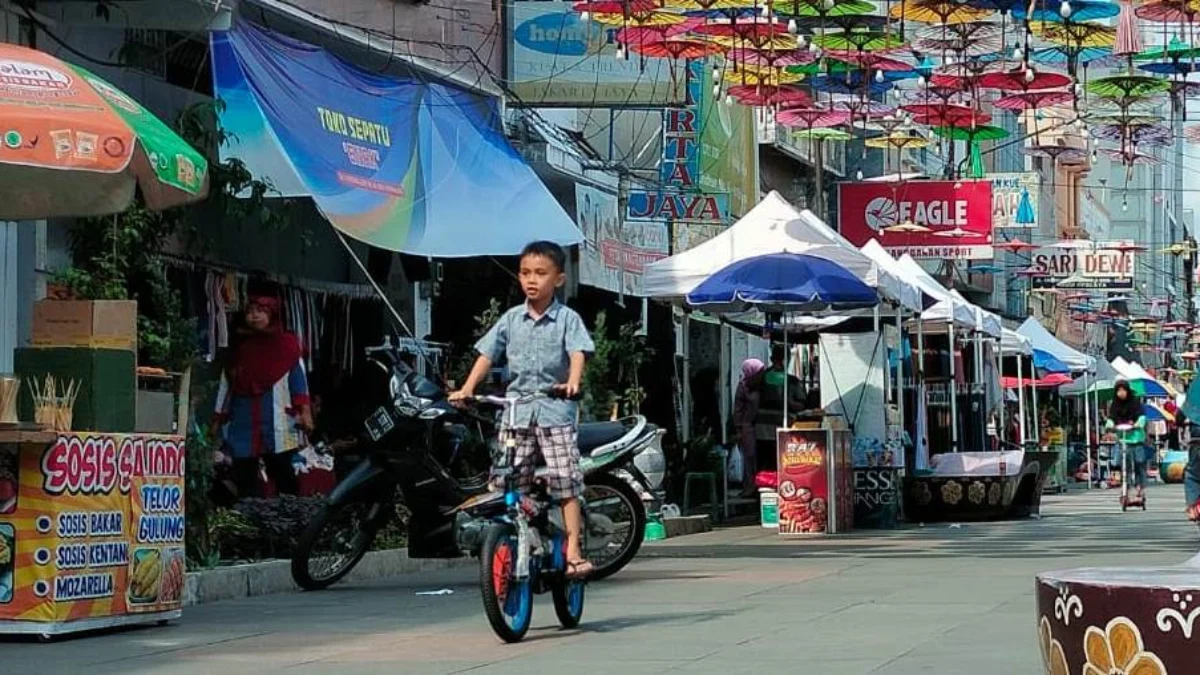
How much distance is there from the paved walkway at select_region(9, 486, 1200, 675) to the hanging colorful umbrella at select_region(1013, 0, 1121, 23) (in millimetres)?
4152

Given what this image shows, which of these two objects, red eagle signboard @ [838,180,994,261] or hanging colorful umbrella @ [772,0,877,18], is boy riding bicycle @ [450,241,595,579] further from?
red eagle signboard @ [838,180,994,261]

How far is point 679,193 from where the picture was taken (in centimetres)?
2323

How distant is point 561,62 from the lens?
67.5ft

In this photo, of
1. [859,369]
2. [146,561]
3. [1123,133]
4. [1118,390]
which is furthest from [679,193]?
[146,561]

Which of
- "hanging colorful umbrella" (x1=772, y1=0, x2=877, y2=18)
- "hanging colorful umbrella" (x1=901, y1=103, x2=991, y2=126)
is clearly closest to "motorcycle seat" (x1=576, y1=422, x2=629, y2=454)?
"hanging colorful umbrella" (x1=772, y1=0, x2=877, y2=18)

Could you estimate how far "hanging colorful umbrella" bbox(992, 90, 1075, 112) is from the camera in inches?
773

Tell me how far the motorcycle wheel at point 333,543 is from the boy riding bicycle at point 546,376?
9.18ft

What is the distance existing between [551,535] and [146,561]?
77.8 inches

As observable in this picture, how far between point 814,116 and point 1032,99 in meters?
4.06

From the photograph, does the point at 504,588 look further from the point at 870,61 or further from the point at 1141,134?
the point at 1141,134

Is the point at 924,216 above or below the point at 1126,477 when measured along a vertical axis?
above

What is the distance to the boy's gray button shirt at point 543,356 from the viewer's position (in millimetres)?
9453

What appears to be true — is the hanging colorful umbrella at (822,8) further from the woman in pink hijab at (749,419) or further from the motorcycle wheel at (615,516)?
the woman in pink hijab at (749,419)

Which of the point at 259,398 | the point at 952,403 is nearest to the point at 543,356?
the point at 259,398
